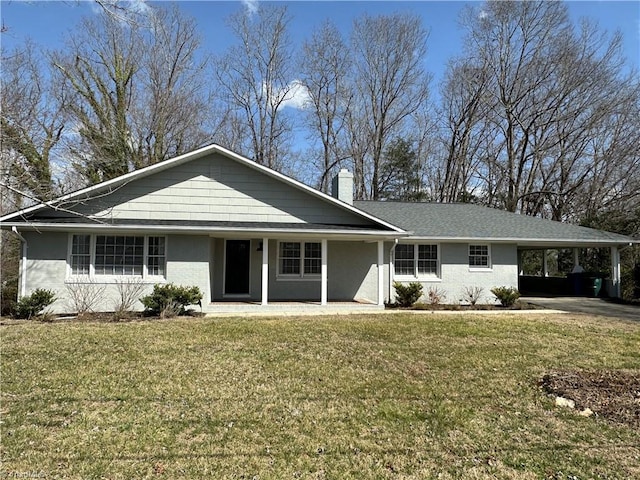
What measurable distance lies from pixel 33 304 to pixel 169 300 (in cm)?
359

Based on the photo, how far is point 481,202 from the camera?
3328 cm

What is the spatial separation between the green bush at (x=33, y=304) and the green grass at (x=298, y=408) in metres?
2.31

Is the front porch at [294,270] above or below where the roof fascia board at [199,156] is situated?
below

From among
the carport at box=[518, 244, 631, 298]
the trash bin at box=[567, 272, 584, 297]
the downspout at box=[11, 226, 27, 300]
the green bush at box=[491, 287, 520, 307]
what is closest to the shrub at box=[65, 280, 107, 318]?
the downspout at box=[11, 226, 27, 300]

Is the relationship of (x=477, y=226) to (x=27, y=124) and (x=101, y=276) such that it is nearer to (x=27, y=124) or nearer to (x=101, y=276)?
(x=101, y=276)

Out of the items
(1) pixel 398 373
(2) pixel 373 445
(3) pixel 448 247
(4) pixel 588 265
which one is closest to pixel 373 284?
(3) pixel 448 247

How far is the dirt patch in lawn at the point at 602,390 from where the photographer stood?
525 cm

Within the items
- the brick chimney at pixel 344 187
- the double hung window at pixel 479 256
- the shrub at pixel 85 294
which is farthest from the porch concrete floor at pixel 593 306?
the shrub at pixel 85 294

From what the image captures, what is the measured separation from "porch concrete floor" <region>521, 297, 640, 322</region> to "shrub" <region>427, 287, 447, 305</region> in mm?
3878

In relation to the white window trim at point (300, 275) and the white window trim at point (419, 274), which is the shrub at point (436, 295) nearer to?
the white window trim at point (419, 274)

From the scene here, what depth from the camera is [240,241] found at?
14969mm

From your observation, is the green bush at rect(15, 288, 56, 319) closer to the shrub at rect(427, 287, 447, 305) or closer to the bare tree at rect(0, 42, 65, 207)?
the bare tree at rect(0, 42, 65, 207)

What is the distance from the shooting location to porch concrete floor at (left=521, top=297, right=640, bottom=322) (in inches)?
543

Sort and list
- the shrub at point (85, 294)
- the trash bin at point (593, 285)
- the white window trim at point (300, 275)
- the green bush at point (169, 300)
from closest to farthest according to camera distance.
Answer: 1. the green bush at point (169, 300)
2. the shrub at point (85, 294)
3. the white window trim at point (300, 275)
4. the trash bin at point (593, 285)
